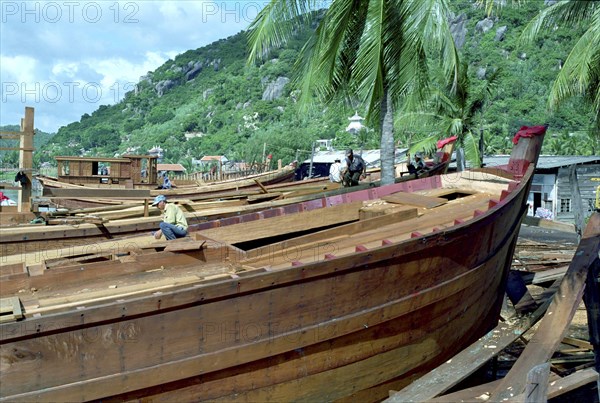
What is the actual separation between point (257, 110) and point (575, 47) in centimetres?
10827

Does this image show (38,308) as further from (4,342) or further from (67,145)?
(67,145)

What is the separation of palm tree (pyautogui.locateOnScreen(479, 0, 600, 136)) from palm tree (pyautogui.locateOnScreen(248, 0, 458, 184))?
2.73m

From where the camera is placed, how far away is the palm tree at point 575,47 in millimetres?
12086

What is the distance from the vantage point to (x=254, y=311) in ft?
16.8

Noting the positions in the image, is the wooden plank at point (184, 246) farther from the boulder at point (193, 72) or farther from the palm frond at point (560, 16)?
the boulder at point (193, 72)

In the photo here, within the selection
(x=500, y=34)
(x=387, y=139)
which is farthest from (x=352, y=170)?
(x=500, y=34)

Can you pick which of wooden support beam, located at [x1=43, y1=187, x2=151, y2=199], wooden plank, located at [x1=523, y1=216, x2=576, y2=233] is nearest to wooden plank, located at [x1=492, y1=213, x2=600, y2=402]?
wooden plank, located at [x1=523, y1=216, x2=576, y2=233]

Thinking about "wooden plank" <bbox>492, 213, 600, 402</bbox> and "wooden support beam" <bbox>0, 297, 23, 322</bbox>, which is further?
"wooden plank" <bbox>492, 213, 600, 402</bbox>

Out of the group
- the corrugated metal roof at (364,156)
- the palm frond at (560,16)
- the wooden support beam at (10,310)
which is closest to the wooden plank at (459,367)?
the wooden support beam at (10,310)

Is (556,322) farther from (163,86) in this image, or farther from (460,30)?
(163,86)

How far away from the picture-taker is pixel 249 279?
5.01 m

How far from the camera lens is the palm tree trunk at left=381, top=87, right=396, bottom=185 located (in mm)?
11070

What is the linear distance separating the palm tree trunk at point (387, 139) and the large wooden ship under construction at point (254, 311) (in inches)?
142

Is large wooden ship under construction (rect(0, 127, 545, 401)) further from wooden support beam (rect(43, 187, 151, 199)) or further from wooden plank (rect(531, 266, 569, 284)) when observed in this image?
wooden support beam (rect(43, 187, 151, 199))
